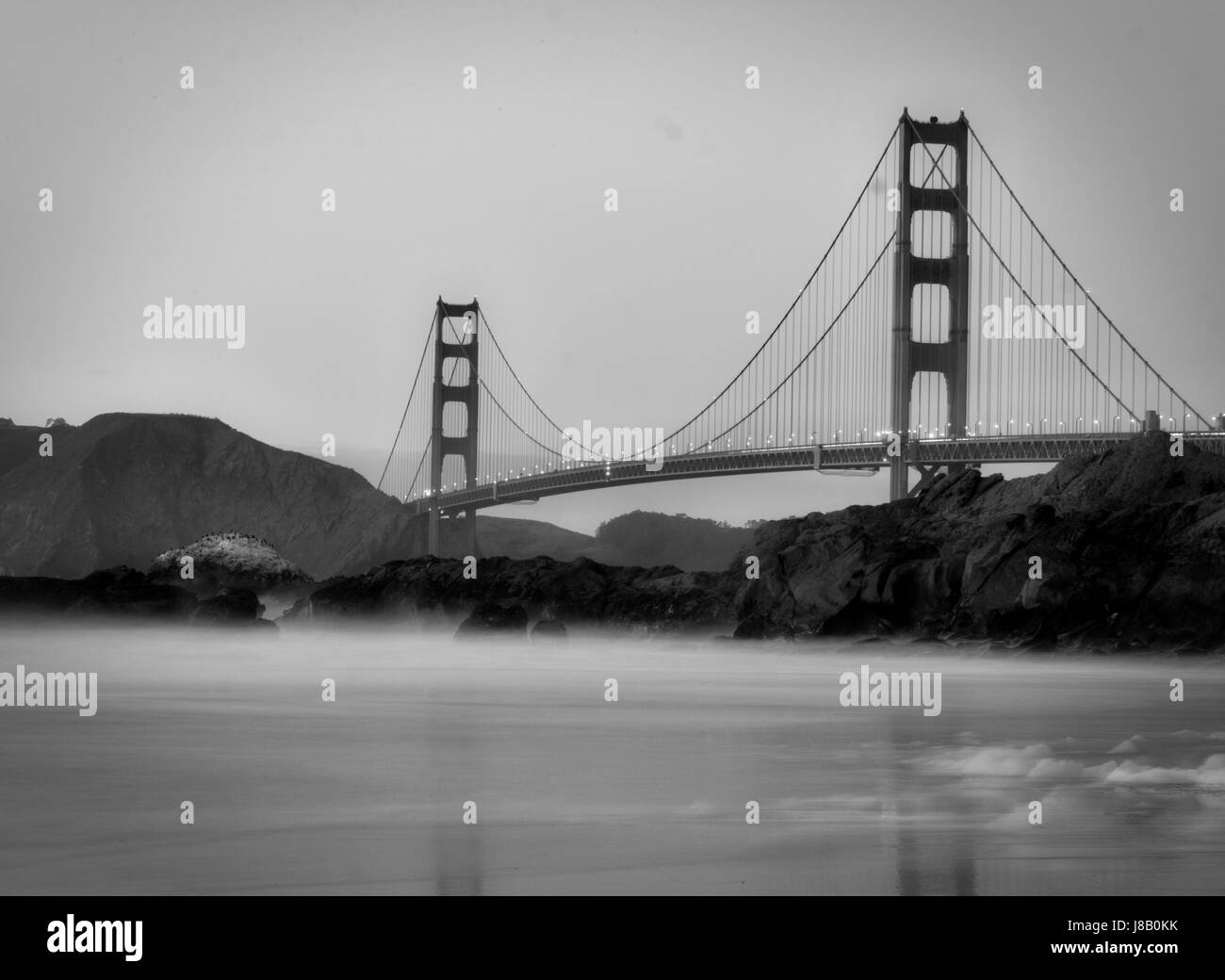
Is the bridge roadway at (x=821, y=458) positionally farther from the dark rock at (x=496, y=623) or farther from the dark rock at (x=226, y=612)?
the dark rock at (x=496, y=623)

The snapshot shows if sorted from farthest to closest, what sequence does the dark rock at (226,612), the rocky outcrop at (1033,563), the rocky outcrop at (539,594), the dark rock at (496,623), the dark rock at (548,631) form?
1. the dark rock at (226,612)
2. the rocky outcrop at (539,594)
3. the dark rock at (496,623)
4. the dark rock at (548,631)
5. the rocky outcrop at (1033,563)

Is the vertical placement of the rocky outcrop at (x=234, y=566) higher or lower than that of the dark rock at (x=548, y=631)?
higher

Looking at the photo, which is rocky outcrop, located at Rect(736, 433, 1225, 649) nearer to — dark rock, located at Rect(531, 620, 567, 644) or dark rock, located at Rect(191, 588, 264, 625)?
A: dark rock, located at Rect(531, 620, 567, 644)

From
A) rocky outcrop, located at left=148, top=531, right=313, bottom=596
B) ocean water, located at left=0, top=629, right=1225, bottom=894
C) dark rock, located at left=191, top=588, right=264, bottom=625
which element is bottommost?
ocean water, located at left=0, top=629, right=1225, bottom=894

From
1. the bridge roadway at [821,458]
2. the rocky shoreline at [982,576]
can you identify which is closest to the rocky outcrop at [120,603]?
A: the rocky shoreline at [982,576]

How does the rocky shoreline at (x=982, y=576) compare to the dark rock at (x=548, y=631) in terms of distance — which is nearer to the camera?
the rocky shoreline at (x=982, y=576)

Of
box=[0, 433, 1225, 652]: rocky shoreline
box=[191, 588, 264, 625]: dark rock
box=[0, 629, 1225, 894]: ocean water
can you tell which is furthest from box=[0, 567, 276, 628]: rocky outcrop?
box=[0, 629, 1225, 894]: ocean water

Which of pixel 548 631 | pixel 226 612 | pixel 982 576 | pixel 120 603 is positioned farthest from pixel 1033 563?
pixel 120 603

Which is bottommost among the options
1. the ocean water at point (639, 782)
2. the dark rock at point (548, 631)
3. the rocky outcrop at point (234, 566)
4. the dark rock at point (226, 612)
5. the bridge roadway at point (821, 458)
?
the ocean water at point (639, 782)
